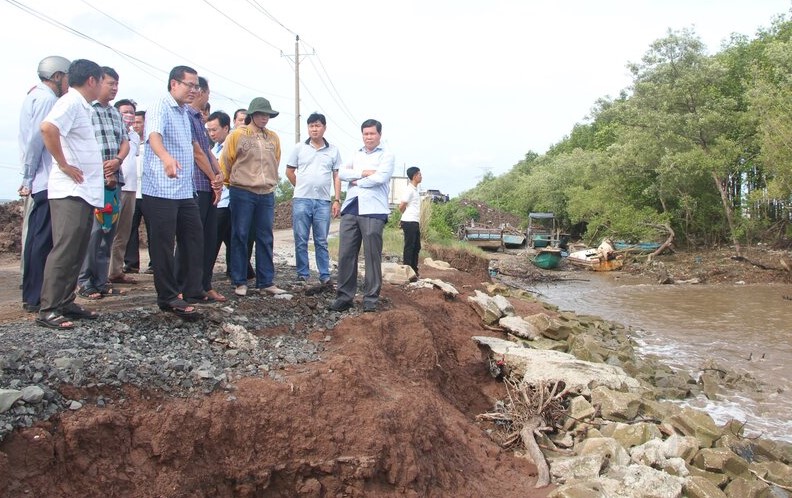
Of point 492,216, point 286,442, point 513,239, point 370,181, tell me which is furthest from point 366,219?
point 492,216

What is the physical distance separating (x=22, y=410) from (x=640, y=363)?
7.50 m

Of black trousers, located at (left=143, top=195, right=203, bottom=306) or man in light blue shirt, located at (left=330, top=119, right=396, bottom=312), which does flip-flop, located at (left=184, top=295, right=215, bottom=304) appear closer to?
black trousers, located at (left=143, top=195, right=203, bottom=306)

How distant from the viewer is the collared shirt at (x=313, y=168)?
662 centimetres

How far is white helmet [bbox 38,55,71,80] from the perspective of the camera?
4.76 m

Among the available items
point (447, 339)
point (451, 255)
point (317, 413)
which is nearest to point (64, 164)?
point (317, 413)

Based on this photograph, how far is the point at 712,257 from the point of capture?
874 inches

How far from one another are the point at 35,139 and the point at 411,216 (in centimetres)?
517

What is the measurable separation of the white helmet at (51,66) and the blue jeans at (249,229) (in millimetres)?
1765

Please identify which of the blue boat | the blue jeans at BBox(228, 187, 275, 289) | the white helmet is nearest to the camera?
the white helmet

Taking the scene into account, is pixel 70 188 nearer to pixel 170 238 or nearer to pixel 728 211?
pixel 170 238

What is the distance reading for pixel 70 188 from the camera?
4.02m

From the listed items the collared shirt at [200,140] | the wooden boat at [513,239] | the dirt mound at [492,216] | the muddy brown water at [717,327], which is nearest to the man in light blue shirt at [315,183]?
the collared shirt at [200,140]

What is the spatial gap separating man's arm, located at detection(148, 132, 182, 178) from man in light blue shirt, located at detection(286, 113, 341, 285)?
2.19m

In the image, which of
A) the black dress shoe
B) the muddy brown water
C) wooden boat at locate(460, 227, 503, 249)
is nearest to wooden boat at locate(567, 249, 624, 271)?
the muddy brown water
